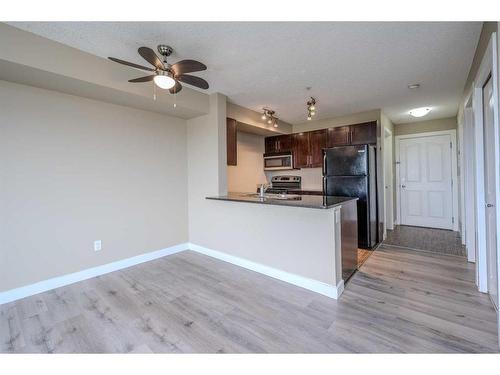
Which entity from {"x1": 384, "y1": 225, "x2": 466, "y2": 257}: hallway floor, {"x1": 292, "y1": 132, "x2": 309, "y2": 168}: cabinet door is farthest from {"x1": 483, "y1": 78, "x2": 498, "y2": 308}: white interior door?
{"x1": 292, "y1": 132, "x2": 309, "y2": 168}: cabinet door

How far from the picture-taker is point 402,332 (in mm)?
1747

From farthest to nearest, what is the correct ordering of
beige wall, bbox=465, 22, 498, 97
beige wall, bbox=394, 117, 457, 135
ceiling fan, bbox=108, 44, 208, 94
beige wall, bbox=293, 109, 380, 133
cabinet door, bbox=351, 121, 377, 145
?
beige wall, bbox=394, 117, 457, 135 → beige wall, bbox=293, 109, 380, 133 → cabinet door, bbox=351, 121, 377, 145 → ceiling fan, bbox=108, 44, 208, 94 → beige wall, bbox=465, 22, 498, 97

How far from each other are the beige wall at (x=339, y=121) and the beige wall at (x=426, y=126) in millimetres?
1717

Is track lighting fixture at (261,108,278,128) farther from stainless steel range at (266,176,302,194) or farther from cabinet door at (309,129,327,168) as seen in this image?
stainless steel range at (266,176,302,194)

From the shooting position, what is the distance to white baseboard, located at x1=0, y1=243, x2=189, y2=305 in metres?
2.32

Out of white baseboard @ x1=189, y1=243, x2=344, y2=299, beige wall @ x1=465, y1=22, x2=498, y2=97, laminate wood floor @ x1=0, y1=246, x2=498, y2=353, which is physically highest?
beige wall @ x1=465, y1=22, x2=498, y2=97

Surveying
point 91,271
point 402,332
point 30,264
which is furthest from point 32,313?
point 402,332

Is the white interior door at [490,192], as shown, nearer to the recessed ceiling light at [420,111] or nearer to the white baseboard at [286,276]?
the white baseboard at [286,276]

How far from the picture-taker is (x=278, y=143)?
5250mm

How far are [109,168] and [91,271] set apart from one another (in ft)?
4.25

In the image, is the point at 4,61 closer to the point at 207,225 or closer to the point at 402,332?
the point at 207,225

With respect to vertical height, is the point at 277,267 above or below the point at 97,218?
below

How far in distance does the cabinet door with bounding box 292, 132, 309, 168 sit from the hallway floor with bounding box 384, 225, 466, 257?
2149mm
